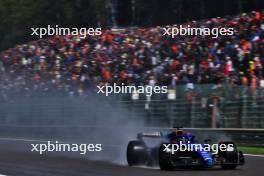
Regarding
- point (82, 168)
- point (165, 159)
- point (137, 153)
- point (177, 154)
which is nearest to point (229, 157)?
point (177, 154)

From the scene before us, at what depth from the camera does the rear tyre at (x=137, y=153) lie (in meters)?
11.7

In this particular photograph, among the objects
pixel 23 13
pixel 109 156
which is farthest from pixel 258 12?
pixel 23 13

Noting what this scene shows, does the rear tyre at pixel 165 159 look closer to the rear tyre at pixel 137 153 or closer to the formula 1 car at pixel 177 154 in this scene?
the formula 1 car at pixel 177 154

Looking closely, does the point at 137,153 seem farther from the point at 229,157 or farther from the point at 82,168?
the point at 229,157

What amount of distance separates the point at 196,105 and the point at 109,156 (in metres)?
4.82

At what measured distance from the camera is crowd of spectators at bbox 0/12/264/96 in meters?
18.8

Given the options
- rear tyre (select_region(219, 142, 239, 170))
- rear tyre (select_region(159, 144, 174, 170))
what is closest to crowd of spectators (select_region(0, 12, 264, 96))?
rear tyre (select_region(219, 142, 239, 170))

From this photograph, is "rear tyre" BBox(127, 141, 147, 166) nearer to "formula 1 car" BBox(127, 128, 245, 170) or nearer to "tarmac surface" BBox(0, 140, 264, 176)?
"formula 1 car" BBox(127, 128, 245, 170)

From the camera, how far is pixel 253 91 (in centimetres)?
1695

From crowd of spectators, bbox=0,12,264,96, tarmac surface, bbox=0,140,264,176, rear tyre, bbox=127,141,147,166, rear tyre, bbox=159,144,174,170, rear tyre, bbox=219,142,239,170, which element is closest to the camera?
tarmac surface, bbox=0,140,264,176

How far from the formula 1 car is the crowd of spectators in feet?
21.4

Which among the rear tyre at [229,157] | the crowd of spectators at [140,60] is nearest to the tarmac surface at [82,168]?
the rear tyre at [229,157]

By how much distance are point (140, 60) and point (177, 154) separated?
11.3 meters

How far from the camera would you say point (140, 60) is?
21.9m
